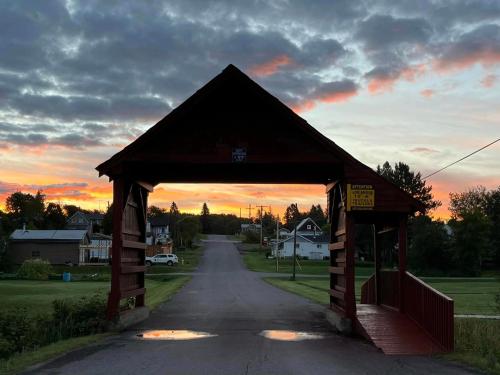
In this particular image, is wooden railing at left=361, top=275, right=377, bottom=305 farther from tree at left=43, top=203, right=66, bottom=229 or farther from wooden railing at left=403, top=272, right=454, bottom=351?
tree at left=43, top=203, right=66, bottom=229

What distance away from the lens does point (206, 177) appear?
18.8 meters

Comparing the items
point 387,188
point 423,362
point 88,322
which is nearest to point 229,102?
point 387,188

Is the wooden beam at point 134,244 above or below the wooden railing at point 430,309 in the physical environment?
above

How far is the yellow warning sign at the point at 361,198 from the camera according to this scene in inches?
609

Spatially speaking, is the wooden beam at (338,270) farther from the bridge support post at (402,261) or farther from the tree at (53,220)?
the tree at (53,220)

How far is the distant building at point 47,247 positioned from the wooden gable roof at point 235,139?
227 ft

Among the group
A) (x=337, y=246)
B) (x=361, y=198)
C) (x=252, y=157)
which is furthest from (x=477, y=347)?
(x=252, y=157)

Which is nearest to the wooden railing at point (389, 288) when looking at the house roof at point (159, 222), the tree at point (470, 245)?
the tree at point (470, 245)

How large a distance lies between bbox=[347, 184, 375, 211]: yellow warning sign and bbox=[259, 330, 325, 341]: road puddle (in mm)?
3301

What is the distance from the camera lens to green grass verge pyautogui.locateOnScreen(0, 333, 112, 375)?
10169 millimetres

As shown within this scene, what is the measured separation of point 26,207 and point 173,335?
138693mm

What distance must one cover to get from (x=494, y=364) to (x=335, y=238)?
8.33 m

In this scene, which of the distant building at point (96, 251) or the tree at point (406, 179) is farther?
the tree at point (406, 179)

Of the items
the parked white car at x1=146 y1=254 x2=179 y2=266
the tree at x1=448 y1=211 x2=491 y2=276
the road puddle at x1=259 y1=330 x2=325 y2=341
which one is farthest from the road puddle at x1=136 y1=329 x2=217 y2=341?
the parked white car at x1=146 y1=254 x2=179 y2=266
